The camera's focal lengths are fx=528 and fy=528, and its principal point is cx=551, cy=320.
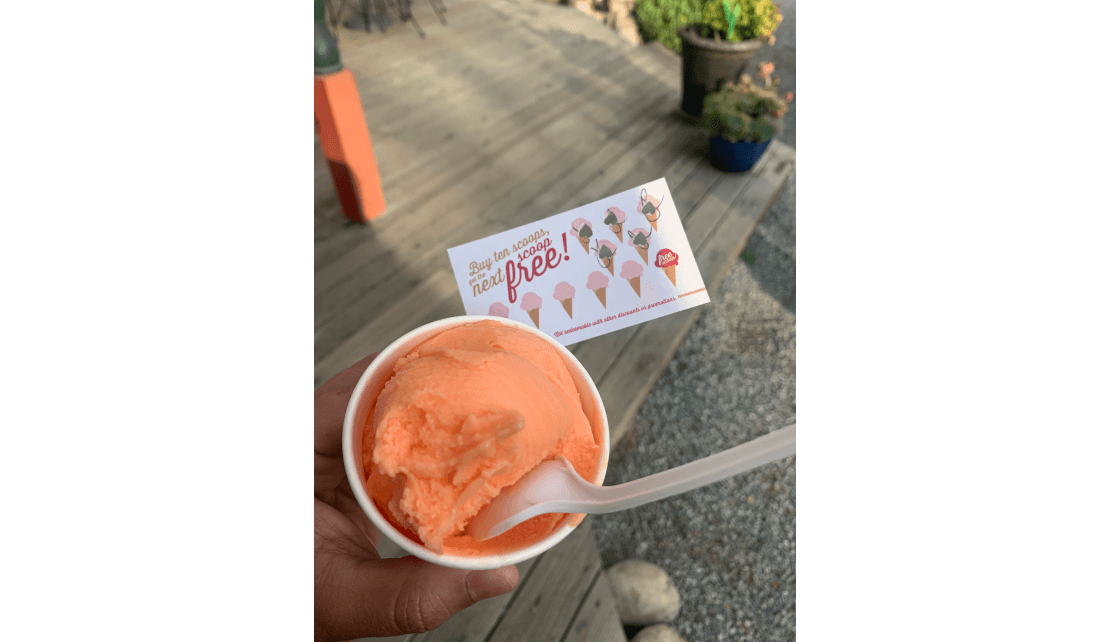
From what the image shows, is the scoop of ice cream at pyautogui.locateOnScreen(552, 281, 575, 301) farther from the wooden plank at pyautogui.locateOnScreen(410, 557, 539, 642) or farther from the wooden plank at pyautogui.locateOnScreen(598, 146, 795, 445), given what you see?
the wooden plank at pyautogui.locateOnScreen(598, 146, 795, 445)

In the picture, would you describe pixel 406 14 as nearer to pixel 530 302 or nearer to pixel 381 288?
pixel 381 288

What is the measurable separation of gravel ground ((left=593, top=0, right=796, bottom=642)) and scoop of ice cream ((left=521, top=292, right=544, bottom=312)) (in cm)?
139

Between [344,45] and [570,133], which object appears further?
[344,45]

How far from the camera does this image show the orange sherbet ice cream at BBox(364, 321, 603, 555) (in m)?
0.92

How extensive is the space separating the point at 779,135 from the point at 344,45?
372 centimetres

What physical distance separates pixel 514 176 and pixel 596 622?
2.62 metres

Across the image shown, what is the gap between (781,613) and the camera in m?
2.18

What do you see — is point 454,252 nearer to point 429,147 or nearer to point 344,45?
point 429,147

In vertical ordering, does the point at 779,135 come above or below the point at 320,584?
below

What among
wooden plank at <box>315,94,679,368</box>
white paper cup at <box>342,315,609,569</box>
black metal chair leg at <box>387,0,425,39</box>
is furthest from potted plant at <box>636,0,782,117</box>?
white paper cup at <box>342,315,609,569</box>

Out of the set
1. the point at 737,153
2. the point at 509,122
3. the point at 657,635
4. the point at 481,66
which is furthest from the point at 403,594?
the point at 481,66

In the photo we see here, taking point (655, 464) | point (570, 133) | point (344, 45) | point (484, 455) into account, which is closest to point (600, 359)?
point (655, 464)

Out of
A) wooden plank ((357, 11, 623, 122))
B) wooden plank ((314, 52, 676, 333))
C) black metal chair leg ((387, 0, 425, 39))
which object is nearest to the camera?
wooden plank ((314, 52, 676, 333))

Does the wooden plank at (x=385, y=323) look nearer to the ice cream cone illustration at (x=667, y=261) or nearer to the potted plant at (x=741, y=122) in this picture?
the ice cream cone illustration at (x=667, y=261)
